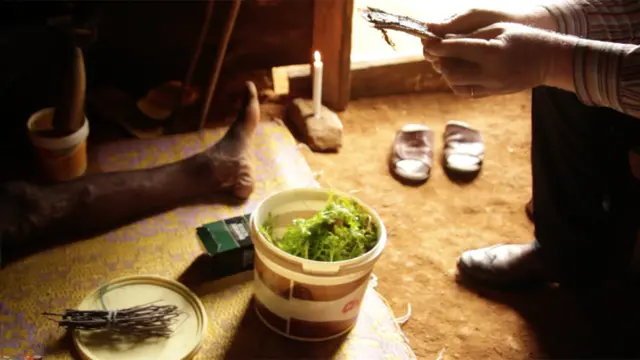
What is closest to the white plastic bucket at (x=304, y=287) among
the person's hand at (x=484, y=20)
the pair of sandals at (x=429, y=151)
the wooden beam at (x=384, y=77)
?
the person's hand at (x=484, y=20)

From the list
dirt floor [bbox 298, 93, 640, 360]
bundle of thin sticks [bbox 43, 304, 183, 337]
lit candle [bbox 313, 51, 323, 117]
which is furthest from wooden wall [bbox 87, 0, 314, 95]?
bundle of thin sticks [bbox 43, 304, 183, 337]

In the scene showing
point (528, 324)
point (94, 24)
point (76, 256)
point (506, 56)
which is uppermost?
point (506, 56)

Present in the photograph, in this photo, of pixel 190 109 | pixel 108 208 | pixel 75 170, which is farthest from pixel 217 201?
pixel 190 109

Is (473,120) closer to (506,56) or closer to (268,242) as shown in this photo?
(506,56)

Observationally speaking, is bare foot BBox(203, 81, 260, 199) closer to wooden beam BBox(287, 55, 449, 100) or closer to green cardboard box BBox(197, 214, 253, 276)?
green cardboard box BBox(197, 214, 253, 276)

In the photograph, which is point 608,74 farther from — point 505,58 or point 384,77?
point 384,77

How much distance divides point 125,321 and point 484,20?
1.08 meters

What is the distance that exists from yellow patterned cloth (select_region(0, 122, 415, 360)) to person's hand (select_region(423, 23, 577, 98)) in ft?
2.10

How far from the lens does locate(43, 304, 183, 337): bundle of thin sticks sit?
4.49ft

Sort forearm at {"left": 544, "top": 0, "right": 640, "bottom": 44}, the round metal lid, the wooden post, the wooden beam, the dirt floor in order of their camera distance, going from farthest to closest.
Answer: the wooden beam, the wooden post, the dirt floor, forearm at {"left": 544, "top": 0, "right": 640, "bottom": 44}, the round metal lid

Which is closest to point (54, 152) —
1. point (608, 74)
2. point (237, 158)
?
point (237, 158)

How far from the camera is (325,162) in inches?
89.9

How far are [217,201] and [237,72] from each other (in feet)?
2.77

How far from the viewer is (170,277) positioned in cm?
159
